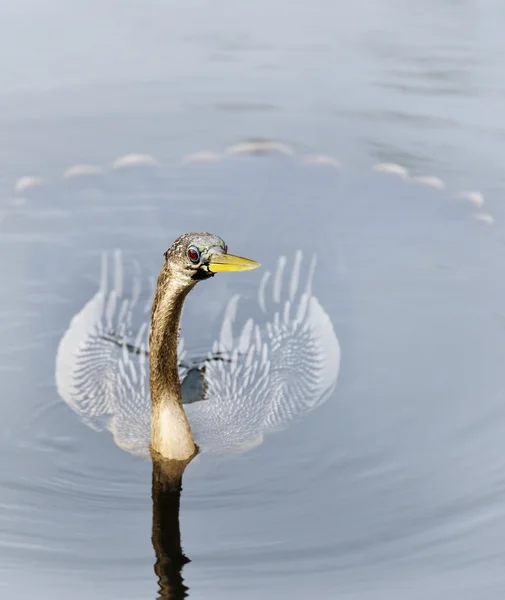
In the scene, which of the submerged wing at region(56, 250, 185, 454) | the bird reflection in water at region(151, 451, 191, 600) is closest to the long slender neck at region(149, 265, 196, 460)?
the bird reflection in water at region(151, 451, 191, 600)

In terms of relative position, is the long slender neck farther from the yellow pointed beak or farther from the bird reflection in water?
the yellow pointed beak

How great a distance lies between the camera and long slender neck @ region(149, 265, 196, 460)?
432 cm

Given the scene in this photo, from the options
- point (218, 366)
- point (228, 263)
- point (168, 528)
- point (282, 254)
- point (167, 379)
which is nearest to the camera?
point (228, 263)

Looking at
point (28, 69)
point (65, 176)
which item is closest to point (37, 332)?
point (65, 176)

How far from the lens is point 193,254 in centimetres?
411

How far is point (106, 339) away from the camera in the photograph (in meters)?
5.56

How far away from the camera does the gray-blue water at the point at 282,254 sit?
4199mm

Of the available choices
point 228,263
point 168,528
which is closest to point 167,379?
point 168,528

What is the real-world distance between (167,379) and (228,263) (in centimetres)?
71

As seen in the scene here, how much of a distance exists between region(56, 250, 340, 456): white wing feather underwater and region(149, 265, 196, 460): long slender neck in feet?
0.46

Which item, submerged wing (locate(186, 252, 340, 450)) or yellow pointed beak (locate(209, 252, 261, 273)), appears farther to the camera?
submerged wing (locate(186, 252, 340, 450))

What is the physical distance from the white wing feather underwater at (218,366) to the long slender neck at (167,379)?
141 millimetres

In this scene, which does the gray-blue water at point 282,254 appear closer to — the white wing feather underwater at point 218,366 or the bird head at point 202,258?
the white wing feather underwater at point 218,366

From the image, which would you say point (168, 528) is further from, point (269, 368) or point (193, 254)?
point (269, 368)
